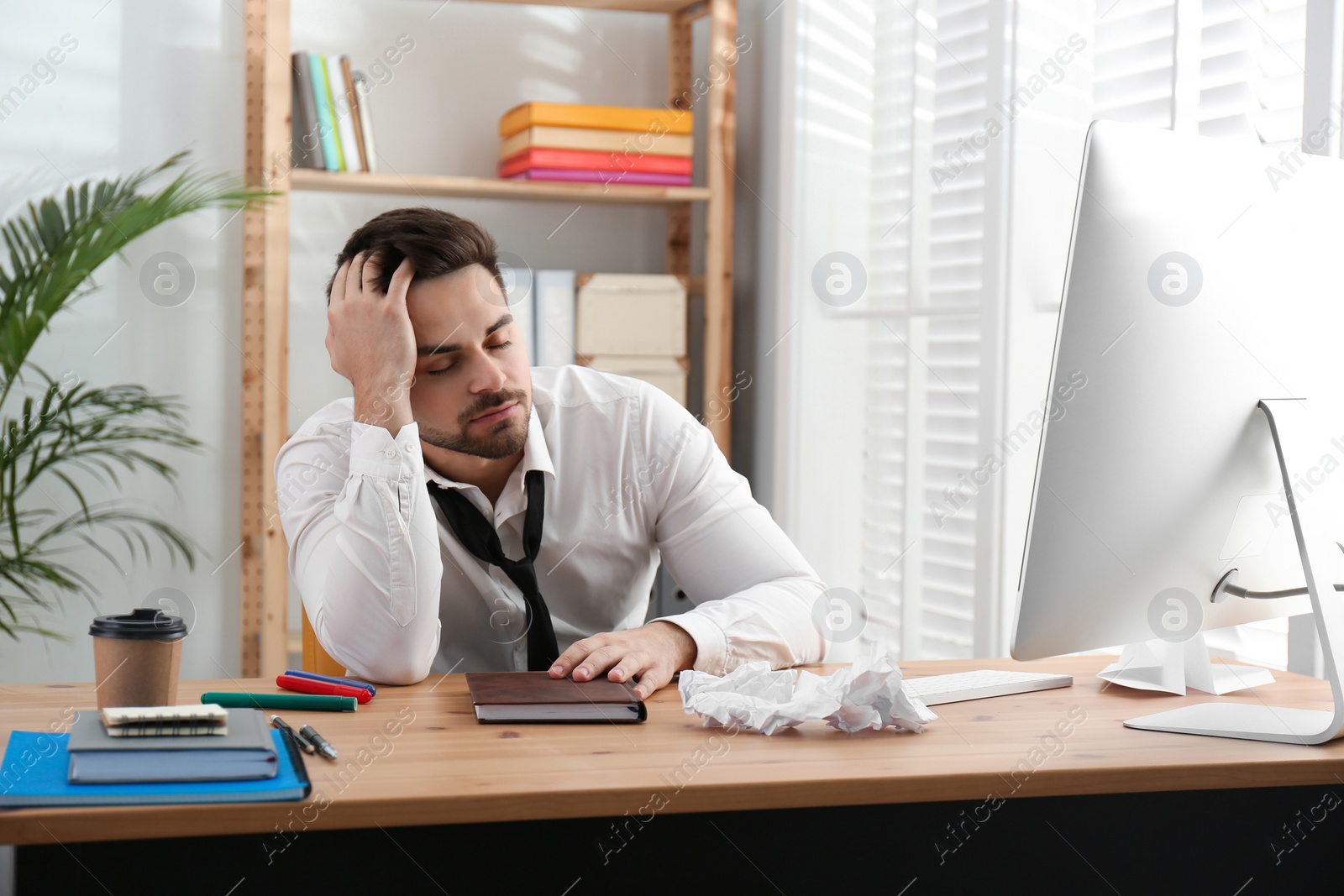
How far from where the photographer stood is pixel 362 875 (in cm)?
87

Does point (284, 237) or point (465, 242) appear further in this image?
point (284, 237)

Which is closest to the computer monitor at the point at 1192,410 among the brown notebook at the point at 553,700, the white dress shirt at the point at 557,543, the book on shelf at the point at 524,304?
the brown notebook at the point at 553,700

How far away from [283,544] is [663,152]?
1.30 metres

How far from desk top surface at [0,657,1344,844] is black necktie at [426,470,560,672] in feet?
1.02

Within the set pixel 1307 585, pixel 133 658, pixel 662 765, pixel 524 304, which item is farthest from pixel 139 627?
pixel 524 304

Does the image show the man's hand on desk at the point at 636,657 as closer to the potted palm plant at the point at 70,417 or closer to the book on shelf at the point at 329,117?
the potted palm plant at the point at 70,417

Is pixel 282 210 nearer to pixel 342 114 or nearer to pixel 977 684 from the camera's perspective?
pixel 342 114

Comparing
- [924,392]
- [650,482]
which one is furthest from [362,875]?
[924,392]

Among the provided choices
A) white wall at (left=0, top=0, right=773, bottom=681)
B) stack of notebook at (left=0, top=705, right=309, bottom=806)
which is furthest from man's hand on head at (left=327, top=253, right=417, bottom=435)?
white wall at (left=0, top=0, right=773, bottom=681)

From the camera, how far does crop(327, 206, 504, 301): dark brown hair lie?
1572 mm

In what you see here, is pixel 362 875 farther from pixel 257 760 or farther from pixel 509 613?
pixel 509 613

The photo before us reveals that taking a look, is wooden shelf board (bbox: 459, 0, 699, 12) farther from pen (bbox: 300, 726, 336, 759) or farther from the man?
pen (bbox: 300, 726, 336, 759)

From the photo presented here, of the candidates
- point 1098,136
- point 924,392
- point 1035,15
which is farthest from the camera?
point 924,392

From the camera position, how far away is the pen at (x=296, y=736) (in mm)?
915
